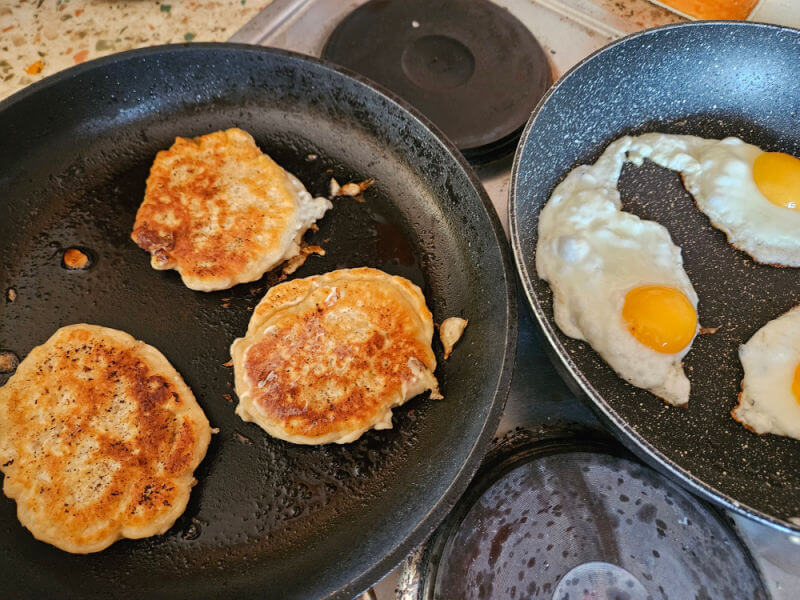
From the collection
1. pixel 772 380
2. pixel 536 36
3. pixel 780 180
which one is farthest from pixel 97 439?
pixel 780 180

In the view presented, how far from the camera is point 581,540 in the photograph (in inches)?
46.4

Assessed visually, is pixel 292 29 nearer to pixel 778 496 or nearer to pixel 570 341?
pixel 570 341

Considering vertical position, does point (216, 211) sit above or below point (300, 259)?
above

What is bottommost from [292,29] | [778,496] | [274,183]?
[778,496]

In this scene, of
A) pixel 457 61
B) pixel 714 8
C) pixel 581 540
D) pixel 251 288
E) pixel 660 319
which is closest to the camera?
pixel 581 540

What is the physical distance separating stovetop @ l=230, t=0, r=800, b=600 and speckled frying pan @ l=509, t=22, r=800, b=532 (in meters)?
0.10

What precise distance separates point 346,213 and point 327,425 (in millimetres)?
659

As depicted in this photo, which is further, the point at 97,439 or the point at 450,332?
the point at 450,332

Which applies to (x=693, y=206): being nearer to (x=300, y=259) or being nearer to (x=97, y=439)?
(x=300, y=259)

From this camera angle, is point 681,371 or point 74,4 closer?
point 681,371

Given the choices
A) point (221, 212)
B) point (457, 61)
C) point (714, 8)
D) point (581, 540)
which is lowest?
point (581, 540)

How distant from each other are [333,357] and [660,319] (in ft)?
2.86

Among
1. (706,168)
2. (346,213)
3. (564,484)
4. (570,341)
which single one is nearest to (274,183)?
(346,213)

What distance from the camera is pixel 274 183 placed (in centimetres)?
153
